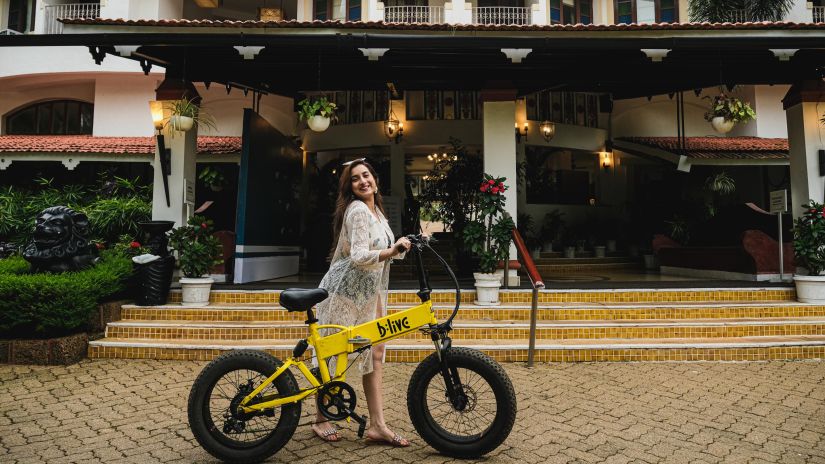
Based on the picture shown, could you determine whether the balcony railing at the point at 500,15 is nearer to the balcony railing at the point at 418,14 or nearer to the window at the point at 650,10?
the balcony railing at the point at 418,14

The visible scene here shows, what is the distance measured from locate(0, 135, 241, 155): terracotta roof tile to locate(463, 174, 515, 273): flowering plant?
6266mm

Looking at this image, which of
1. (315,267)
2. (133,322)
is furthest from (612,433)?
(315,267)

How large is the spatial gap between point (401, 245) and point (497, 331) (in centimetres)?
336

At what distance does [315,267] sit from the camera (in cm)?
1039

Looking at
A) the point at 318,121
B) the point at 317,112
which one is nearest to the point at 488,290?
the point at 318,121

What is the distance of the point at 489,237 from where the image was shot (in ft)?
22.0

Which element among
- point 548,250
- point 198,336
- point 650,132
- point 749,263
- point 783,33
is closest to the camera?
point 198,336

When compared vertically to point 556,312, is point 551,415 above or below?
below

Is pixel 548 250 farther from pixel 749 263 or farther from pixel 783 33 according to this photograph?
pixel 783 33

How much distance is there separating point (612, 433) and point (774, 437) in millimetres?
1082

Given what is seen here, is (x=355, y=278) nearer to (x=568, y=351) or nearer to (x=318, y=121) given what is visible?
(x=568, y=351)

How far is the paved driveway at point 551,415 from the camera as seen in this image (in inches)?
115

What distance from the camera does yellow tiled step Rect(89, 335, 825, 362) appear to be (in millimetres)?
5203

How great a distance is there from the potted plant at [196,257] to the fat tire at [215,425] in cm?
384
